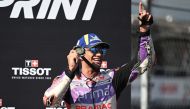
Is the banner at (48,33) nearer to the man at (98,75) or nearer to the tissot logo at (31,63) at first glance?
the tissot logo at (31,63)

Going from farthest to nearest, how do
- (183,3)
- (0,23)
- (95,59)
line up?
(183,3), (0,23), (95,59)

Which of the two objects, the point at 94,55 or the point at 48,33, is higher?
the point at 48,33

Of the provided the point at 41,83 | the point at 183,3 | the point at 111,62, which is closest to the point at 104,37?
the point at 111,62

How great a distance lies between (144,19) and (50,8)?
95.9 inches

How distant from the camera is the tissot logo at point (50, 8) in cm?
759

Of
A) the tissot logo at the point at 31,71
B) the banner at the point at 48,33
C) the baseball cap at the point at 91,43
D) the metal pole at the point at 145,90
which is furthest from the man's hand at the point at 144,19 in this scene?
the metal pole at the point at 145,90

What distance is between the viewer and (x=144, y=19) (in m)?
5.42

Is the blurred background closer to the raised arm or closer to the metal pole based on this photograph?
the metal pole

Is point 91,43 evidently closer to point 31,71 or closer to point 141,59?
point 141,59

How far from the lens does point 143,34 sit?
18.2 feet

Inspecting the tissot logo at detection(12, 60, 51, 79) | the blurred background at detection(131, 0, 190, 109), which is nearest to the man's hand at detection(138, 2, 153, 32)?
the tissot logo at detection(12, 60, 51, 79)

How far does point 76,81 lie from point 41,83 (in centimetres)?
208

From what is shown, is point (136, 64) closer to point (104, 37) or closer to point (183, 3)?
point (104, 37)

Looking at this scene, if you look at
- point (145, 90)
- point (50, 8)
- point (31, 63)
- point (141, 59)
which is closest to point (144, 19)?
point (141, 59)
